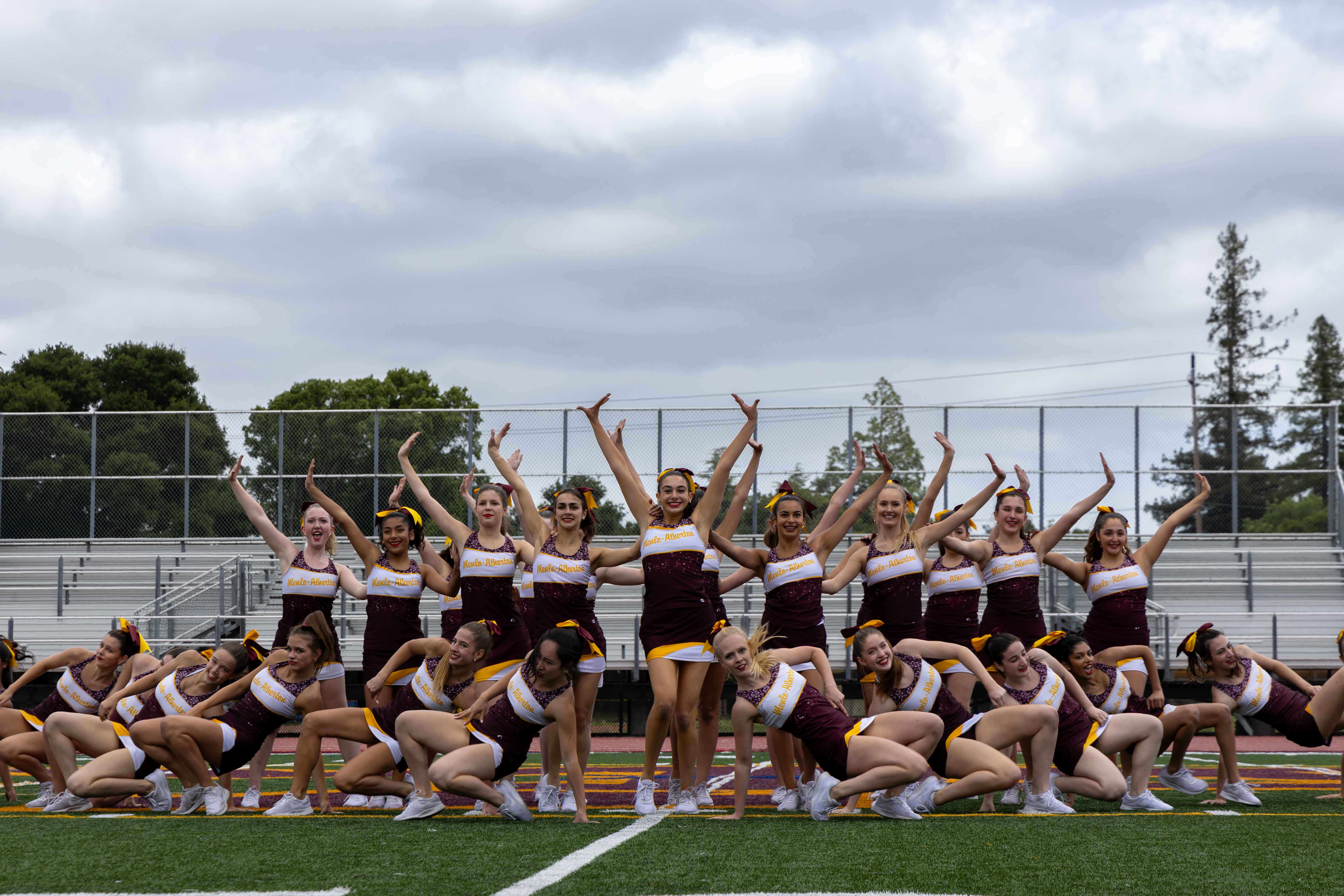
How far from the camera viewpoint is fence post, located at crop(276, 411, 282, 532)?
742 inches

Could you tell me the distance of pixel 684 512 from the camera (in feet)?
21.6

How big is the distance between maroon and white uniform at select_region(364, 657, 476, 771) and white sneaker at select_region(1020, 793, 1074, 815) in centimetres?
297

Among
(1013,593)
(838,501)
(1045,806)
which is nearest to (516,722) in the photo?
(838,501)

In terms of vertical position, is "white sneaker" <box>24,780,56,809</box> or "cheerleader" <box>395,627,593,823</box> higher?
"cheerleader" <box>395,627,593,823</box>

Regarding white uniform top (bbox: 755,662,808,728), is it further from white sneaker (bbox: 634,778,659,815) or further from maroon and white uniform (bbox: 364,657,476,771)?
maroon and white uniform (bbox: 364,657,476,771)

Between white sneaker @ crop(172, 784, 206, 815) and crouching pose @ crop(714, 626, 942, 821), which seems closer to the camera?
crouching pose @ crop(714, 626, 942, 821)

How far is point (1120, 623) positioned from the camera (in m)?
7.76

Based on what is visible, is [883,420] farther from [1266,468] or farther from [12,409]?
[12,409]

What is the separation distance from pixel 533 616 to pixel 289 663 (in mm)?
1339

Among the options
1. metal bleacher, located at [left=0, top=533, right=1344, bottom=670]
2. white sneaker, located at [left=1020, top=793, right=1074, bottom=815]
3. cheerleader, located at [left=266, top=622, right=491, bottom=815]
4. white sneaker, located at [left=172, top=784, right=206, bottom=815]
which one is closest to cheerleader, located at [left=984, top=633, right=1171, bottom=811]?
white sneaker, located at [left=1020, top=793, right=1074, bottom=815]

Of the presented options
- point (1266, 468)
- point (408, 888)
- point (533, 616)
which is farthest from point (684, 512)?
point (1266, 468)

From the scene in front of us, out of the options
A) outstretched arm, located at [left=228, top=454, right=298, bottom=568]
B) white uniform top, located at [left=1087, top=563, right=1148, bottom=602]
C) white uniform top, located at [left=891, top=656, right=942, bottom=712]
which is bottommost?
white uniform top, located at [left=891, top=656, right=942, bottom=712]

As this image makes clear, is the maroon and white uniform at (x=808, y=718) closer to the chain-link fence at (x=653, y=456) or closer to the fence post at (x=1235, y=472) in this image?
the chain-link fence at (x=653, y=456)

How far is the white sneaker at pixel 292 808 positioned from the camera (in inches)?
245
